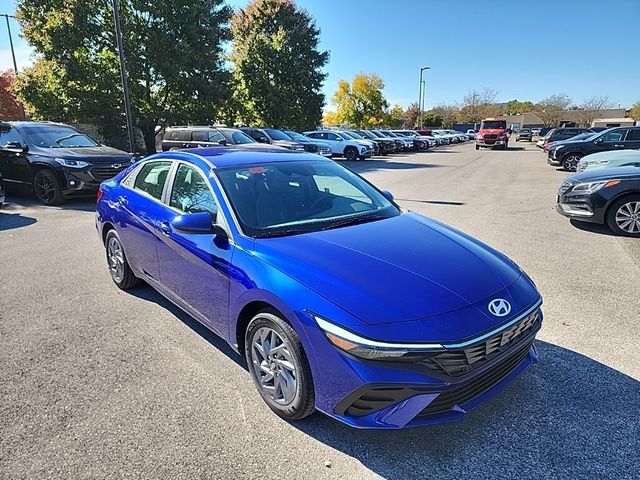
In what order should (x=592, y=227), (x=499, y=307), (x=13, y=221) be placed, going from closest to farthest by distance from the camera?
(x=499, y=307), (x=592, y=227), (x=13, y=221)

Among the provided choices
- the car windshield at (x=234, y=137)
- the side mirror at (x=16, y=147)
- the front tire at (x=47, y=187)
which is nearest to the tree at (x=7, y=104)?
the car windshield at (x=234, y=137)

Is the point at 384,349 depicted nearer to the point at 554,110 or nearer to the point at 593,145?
the point at 593,145

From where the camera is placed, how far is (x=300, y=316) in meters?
2.41

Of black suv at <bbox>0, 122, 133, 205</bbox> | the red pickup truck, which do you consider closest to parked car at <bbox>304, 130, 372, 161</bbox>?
the red pickup truck

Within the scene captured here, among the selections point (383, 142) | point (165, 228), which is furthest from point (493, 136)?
point (165, 228)

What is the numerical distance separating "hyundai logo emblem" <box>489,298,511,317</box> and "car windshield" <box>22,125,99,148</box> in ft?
35.1

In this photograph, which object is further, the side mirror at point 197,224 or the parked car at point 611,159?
the parked car at point 611,159

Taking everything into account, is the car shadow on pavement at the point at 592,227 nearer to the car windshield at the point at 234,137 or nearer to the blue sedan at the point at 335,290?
the blue sedan at the point at 335,290

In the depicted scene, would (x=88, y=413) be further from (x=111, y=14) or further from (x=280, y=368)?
(x=111, y=14)

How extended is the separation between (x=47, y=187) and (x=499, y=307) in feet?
33.8

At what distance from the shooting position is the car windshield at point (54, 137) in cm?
1015

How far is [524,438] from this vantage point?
100 inches

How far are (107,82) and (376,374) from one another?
23.1 meters

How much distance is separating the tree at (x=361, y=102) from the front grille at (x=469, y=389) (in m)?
59.4
